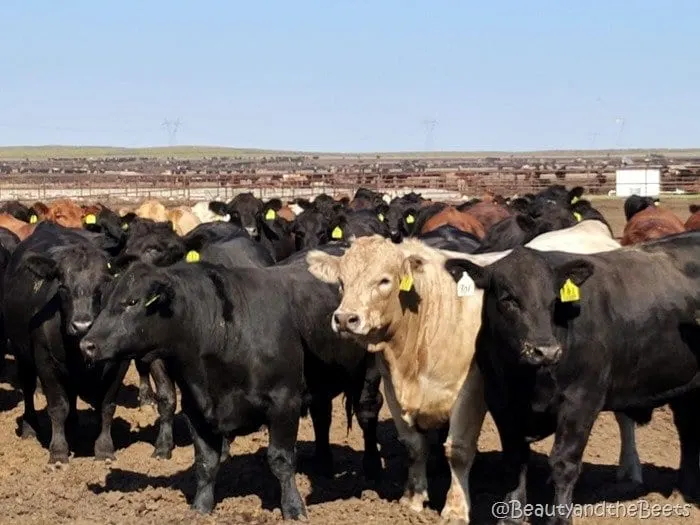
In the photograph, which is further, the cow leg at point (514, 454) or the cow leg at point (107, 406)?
the cow leg at point (107, 406)

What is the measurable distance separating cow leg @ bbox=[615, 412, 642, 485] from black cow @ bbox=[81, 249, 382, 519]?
2.15 m

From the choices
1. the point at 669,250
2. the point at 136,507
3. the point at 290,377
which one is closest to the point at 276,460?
the point at 290,377

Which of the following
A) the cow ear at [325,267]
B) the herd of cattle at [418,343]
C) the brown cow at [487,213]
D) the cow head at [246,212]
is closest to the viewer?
the herd of cattle at [418,343]

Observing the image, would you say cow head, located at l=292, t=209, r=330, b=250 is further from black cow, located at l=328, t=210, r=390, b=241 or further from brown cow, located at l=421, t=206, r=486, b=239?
brown cow, located at l=421, t=206, r=486, b=239

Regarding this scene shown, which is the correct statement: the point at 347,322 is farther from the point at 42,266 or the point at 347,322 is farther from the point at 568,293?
the point at 42,266

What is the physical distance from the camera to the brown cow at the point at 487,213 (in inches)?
732

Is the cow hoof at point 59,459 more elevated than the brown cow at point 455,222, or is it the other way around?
the brown cow at point 455,222

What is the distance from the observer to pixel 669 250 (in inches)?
291

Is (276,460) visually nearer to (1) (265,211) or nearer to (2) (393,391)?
(2) (393,391)

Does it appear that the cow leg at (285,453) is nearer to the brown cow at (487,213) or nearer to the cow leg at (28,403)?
the cow leg at (28,403)

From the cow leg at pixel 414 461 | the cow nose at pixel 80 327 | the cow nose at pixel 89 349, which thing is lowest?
the cow leg at pixel 414 461

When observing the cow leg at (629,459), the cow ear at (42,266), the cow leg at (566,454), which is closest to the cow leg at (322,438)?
the cow leg at (629,459)

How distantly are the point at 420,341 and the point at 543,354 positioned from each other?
133 centimetres

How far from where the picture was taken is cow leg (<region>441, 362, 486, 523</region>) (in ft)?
23.1
